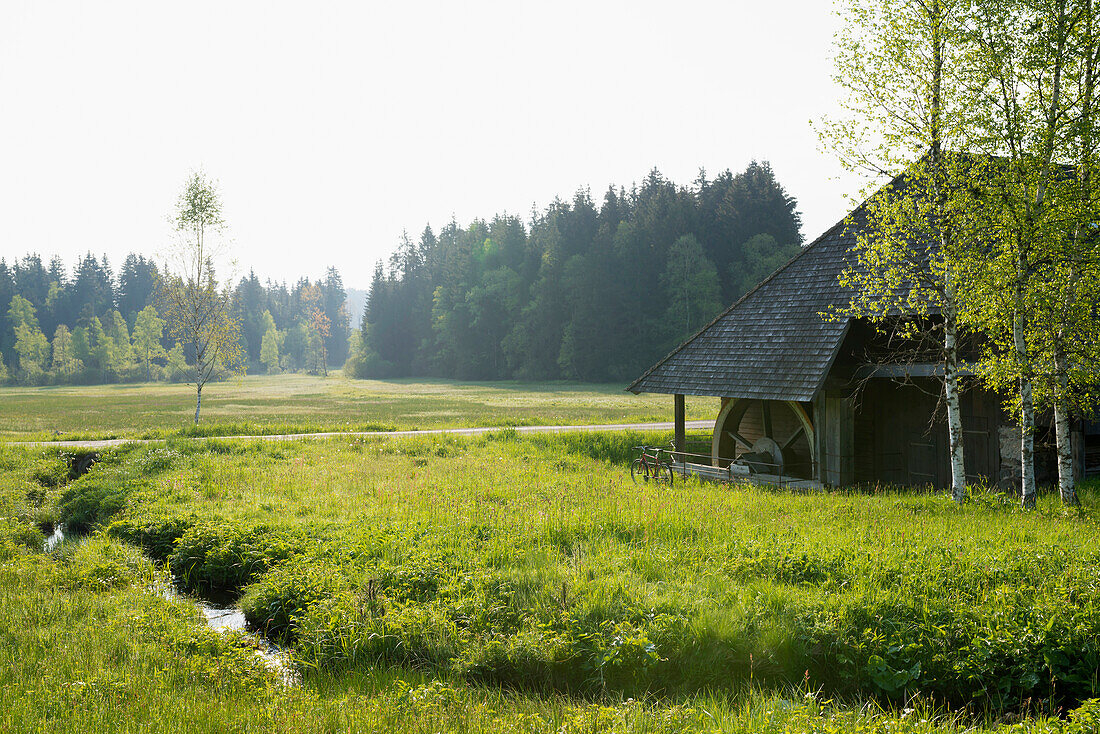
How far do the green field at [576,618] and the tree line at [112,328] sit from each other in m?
61.9

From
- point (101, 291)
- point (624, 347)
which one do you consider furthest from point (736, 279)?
point (101, 291)

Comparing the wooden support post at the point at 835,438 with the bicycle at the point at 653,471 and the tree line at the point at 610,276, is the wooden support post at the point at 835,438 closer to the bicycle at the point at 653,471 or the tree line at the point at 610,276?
the bicycle at the point at 653,471

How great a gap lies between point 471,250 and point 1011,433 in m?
87.7

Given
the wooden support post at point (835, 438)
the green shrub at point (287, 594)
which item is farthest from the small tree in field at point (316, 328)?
the green shrub at point (287, 594)

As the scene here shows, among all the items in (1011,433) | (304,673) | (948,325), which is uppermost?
(948,325)

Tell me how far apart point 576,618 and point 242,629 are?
4.15 meters

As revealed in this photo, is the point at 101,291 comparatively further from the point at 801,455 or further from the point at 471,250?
the point at 801,455

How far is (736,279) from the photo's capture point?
71.0 metres

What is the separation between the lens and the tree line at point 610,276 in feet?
230

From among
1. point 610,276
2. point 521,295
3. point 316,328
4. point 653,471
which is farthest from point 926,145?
point 316,328

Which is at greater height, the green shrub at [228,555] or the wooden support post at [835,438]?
the wooden support post at [835,438]

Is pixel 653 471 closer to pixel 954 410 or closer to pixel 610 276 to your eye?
pixel 954 410

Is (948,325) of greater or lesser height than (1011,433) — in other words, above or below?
above

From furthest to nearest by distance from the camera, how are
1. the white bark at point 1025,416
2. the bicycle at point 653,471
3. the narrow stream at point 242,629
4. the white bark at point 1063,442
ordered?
the bicycle at point 653,471 < the white bark at point 1025,416 < the white bark at point 1063,442 < the narrow stream at point 242,629
